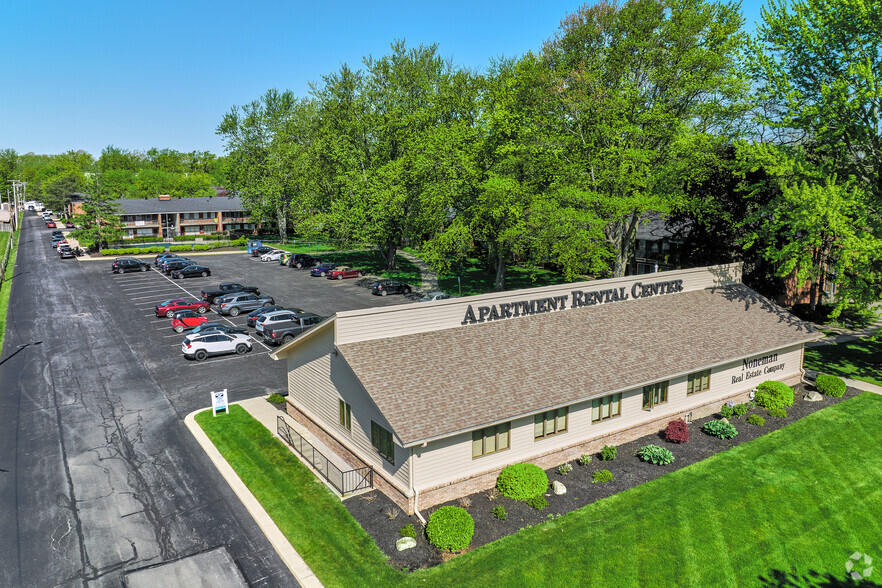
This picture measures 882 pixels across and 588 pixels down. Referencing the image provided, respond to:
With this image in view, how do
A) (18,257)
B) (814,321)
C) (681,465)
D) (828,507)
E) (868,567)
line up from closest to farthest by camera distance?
(868,567), (828,507), (681,465), (814,321), (18,257)

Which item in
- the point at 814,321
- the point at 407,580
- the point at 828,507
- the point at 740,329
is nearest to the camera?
the point at 407,580

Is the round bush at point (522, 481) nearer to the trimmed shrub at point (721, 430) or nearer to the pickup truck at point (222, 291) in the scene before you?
the trimmed shrub at point (721, 430)

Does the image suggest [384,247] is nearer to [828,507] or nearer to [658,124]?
[658,124]

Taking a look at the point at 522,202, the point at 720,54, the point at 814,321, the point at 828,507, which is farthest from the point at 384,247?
the point at 828,507

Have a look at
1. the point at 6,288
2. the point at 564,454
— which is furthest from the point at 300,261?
the point at 564,454

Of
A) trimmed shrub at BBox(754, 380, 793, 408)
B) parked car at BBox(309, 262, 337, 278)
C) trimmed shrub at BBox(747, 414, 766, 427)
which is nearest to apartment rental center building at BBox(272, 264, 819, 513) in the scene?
trimmed shrub at BBox(754, 380, 793, 408)

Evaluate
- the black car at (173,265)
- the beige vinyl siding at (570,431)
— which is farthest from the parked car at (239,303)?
the beige vinyl siding at (570,431)

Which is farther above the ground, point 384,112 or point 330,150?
point 384,112
